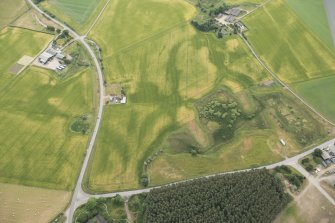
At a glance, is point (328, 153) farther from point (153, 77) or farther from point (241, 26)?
point (241, 26)

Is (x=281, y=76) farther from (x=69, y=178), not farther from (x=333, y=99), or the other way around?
(x=69, y=178)

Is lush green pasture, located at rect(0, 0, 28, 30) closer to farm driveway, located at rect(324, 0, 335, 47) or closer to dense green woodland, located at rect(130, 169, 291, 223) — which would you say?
dense green woodland, located at rect(130, 169, 291, 223)


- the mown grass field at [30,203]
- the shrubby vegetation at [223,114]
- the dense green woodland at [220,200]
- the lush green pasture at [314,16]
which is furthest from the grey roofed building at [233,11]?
the mown grass field at [30,203]

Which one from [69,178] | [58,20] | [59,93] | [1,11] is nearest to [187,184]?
[69,178]

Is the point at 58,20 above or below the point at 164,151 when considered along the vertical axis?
above

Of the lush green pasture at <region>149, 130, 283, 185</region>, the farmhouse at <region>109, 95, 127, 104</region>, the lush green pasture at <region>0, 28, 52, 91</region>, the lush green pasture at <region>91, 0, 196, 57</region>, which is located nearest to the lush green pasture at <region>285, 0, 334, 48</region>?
the lush green pasture at <region>91, 0, 196, 57</region>

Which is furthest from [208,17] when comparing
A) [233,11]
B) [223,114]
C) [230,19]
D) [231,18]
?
[223,114]

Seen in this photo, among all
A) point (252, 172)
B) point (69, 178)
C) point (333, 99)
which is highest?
point (333, 99)
